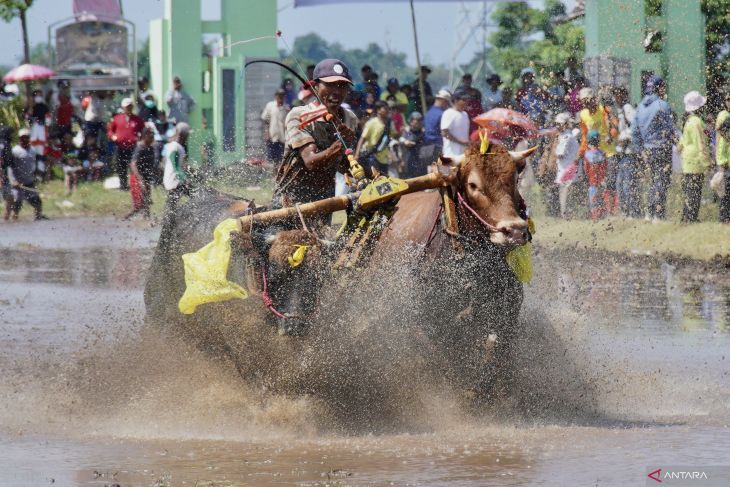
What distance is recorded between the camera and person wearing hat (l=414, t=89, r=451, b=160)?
68.7ft

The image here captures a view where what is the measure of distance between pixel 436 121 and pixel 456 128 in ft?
5.27

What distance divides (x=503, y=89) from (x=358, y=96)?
2237mm

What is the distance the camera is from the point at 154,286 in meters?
9.59

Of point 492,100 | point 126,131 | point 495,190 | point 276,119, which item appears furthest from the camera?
point 126,131

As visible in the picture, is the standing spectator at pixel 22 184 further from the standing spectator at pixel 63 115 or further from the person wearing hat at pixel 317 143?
the person wearing hat at pixel 317 143

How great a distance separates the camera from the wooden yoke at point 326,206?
7688 mm

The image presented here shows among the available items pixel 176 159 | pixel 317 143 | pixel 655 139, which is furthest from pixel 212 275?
pixel 176 159

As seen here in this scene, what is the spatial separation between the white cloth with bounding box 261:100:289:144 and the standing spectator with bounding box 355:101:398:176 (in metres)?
2.00

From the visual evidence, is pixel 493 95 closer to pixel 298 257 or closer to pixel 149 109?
pixel 149 109

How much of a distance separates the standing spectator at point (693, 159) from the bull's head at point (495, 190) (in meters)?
9.92

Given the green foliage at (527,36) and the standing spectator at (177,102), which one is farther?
the green foliage at (527,36)

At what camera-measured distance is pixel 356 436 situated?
7.70 meters

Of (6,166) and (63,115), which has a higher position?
(63,115)

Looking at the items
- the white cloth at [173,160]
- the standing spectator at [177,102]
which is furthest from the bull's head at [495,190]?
the standing spectator at [177,102]
